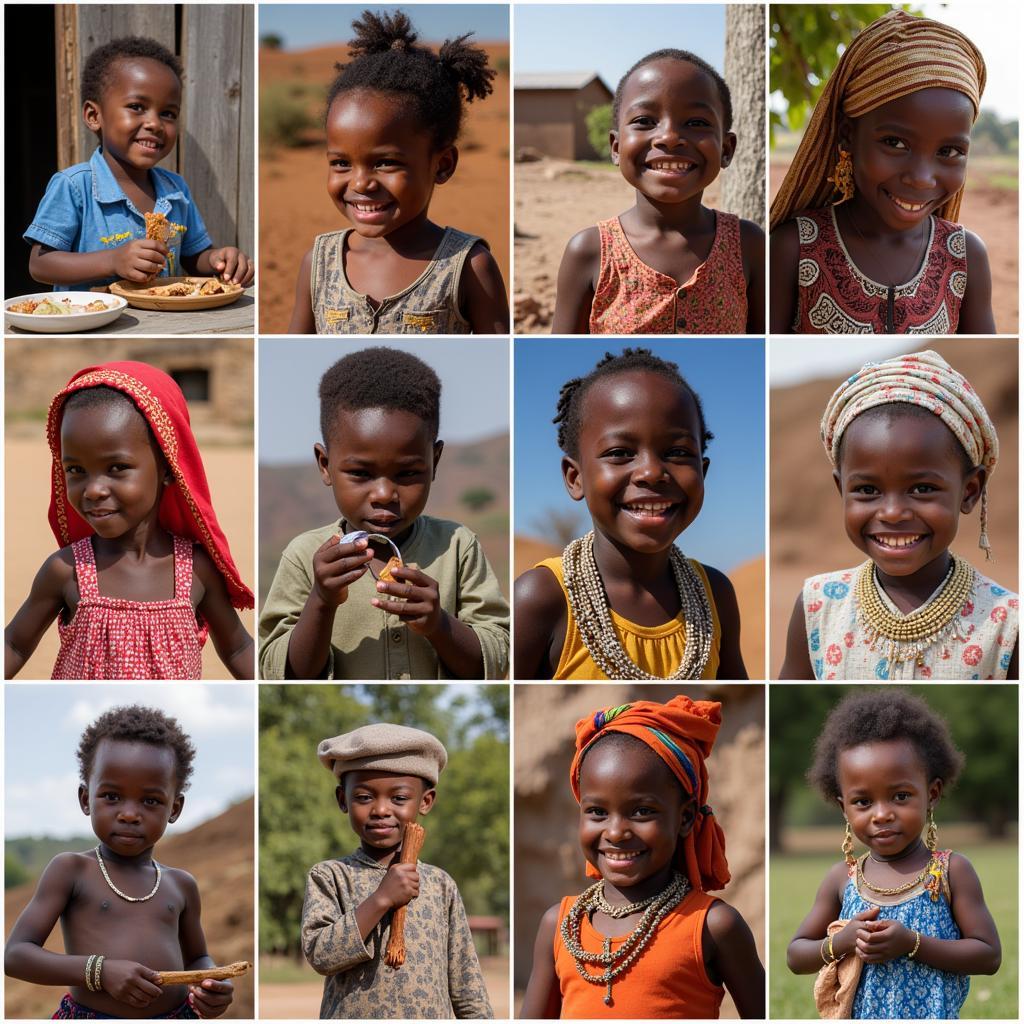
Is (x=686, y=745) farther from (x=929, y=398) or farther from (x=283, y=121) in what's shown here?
(x=283, y=121)

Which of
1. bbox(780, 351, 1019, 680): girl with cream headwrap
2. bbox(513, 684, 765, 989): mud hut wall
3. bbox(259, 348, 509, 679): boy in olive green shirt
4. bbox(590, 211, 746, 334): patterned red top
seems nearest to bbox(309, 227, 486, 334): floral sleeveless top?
bbox(259, 348, 509, 679): boy in olive green shirt

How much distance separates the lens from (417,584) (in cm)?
366

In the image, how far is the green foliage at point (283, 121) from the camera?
13664mm

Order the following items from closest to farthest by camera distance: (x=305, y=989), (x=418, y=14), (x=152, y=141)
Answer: (x=152, y=141) < (x=305, y=989) < (x=418, y=14)

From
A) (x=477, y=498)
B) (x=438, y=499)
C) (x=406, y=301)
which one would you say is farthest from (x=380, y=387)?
(x=438, y=499)

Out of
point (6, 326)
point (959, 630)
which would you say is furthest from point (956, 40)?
point (6, 326)

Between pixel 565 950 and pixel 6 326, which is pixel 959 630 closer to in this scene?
pixel 565 950

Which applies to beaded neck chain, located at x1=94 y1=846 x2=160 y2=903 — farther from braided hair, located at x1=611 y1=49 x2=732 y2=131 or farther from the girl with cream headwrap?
braided hair, located at x1=611 y1=49 x2=732 y2=131

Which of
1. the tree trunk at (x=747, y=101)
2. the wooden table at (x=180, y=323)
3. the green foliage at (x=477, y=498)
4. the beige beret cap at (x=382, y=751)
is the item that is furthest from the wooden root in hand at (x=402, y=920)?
the green foliage at (x=477, y=498)

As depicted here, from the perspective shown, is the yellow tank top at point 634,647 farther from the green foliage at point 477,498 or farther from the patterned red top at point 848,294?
the green foliage at point 477,498

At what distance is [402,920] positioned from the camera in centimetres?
381

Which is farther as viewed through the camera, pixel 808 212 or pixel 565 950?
pixel 808 212

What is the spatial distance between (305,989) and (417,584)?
5.09m

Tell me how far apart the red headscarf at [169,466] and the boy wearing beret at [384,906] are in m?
0.63
